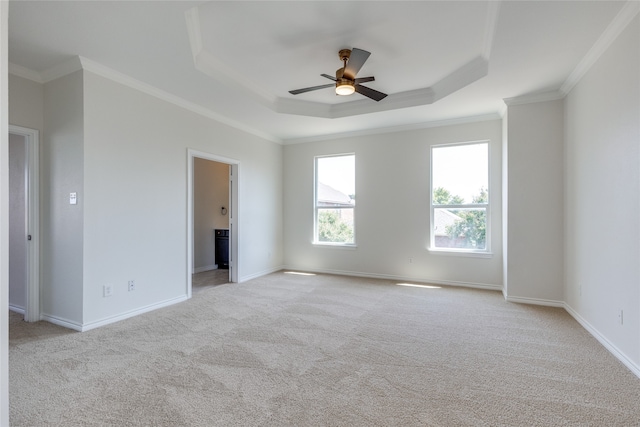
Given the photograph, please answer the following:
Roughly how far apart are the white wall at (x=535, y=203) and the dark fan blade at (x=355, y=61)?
8.14 feet

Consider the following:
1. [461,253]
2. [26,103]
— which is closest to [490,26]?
[461,253]

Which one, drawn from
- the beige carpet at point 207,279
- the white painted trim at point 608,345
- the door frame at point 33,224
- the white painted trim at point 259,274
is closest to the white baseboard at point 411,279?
the white painted trim at point 259,274

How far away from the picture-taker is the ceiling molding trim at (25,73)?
10.2ft

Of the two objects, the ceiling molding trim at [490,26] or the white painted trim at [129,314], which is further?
the white painted trim at [129,314]

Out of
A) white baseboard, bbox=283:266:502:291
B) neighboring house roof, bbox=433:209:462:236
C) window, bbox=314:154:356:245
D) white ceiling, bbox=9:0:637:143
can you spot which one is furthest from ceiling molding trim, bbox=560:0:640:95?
window, bbox=314:154:356:245

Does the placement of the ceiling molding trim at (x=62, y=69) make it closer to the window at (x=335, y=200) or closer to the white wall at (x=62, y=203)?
the white wall at (x=62, y=203)

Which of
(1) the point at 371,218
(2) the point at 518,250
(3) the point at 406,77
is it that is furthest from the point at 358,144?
(2) the point at 518,250

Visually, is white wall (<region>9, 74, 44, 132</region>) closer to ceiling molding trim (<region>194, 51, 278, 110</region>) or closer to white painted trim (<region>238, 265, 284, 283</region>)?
ceiling molding trim (<region>194, 51, 278, 110</region>)

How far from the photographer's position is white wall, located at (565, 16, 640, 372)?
2324 mm

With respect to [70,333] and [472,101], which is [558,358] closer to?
[472,101]

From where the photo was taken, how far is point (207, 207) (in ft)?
21.8

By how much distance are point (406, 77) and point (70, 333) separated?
4.62 m

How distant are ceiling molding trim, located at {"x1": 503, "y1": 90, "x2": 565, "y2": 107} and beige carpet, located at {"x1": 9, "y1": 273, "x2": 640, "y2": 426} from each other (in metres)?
2.64

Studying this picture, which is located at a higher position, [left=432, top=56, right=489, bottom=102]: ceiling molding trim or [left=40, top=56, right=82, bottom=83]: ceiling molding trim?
[left=432, top=56, right=489, bottom=102]: ceiling molding trim
